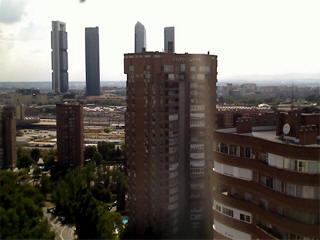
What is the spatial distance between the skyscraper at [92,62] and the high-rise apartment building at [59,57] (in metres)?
1.59

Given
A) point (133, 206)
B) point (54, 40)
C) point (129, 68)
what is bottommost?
point (133, 206)

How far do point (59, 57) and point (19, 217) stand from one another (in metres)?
25.6

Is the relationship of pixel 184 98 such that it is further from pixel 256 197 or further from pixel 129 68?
pixel 256 197

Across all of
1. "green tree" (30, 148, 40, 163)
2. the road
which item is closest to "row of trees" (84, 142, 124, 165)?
"green tree" (30, 148, 40, 163)

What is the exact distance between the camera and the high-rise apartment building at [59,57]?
86.0 ft

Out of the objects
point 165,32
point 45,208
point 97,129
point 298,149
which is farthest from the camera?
point 97,129

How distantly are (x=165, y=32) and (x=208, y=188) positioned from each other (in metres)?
3.94

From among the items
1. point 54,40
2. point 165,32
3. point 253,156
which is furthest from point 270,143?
point 54,40

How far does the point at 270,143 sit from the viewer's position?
7.43 ft

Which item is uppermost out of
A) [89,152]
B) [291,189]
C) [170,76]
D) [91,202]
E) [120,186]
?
[170,76]

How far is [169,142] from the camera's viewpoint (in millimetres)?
4883

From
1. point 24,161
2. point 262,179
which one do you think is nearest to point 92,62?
point 24,161

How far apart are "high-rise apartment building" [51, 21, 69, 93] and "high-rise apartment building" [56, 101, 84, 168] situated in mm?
17505

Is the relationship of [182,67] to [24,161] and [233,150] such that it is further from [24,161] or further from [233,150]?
[24,161]
